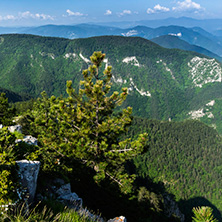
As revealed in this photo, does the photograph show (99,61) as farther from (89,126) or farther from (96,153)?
(96,153)

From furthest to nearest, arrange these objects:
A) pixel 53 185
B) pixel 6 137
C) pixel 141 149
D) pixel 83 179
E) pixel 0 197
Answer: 1. pixel 83 179
2. pixel 141 149
3. pixel 53 185
4. pixel 6 137
5. pixel 0 197

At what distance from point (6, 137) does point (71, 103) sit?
10501 mm

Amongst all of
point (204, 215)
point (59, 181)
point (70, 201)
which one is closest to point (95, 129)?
point (59, 181)

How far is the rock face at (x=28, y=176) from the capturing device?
856 centimetres

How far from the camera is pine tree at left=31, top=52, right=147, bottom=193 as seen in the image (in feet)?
59.6

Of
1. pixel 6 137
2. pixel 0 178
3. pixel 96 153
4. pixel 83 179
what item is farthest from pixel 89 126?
pixel 0 178

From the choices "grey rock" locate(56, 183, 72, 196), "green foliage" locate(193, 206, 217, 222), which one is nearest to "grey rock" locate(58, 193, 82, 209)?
"grey rock" locate(56, 183, 72, 196)

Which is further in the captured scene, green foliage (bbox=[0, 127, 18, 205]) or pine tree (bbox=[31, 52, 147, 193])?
pine tree (bbox=[31, 52, 147, 193])

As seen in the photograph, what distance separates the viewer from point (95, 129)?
19.1 m

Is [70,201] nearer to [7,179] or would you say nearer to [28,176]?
[28,176]

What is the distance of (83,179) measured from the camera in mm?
19625

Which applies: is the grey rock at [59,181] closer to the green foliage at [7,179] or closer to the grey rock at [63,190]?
the grey rock at [63,190]

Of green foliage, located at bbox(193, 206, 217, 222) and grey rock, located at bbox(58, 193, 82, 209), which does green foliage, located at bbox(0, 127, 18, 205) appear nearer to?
grey rock, located at bbox(58, 193, 82, 209)

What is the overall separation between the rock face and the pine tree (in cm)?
834
